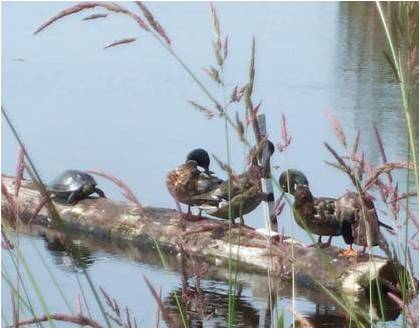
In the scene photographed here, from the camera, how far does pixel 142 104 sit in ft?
46.6

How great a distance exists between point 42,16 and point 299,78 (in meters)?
5.61

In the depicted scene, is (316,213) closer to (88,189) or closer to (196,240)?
(196,240)

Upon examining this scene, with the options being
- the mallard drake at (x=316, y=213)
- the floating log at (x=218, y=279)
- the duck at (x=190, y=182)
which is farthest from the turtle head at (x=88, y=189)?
the mallard drake at (x=316, y=213)

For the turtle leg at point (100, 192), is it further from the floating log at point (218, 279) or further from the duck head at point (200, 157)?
the duck head at point (200, 157)

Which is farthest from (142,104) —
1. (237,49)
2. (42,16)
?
(42,16)

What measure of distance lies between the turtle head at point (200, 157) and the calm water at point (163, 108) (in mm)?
483

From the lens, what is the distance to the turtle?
849 centimetres

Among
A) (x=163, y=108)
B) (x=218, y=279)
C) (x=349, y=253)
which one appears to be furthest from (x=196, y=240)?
(x=163, y=108)

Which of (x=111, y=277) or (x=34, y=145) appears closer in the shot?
(x=111, y=277)

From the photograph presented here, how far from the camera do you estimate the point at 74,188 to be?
8492 mm

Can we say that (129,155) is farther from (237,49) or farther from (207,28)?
(207,28)

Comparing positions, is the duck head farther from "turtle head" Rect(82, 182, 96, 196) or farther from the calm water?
"turtle head" Rect(82, 182, 96, 196)

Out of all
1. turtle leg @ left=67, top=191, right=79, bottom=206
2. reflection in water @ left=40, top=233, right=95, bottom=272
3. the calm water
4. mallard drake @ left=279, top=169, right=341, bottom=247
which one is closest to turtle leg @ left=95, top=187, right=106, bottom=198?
turtle leg @ left=67, top=191, right=79, bottom=206

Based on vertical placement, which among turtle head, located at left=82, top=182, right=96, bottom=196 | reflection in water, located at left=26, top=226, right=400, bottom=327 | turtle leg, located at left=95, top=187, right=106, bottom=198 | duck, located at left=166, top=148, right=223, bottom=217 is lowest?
reflection in water, located at left=26, top=226, right=400, bottom=327
